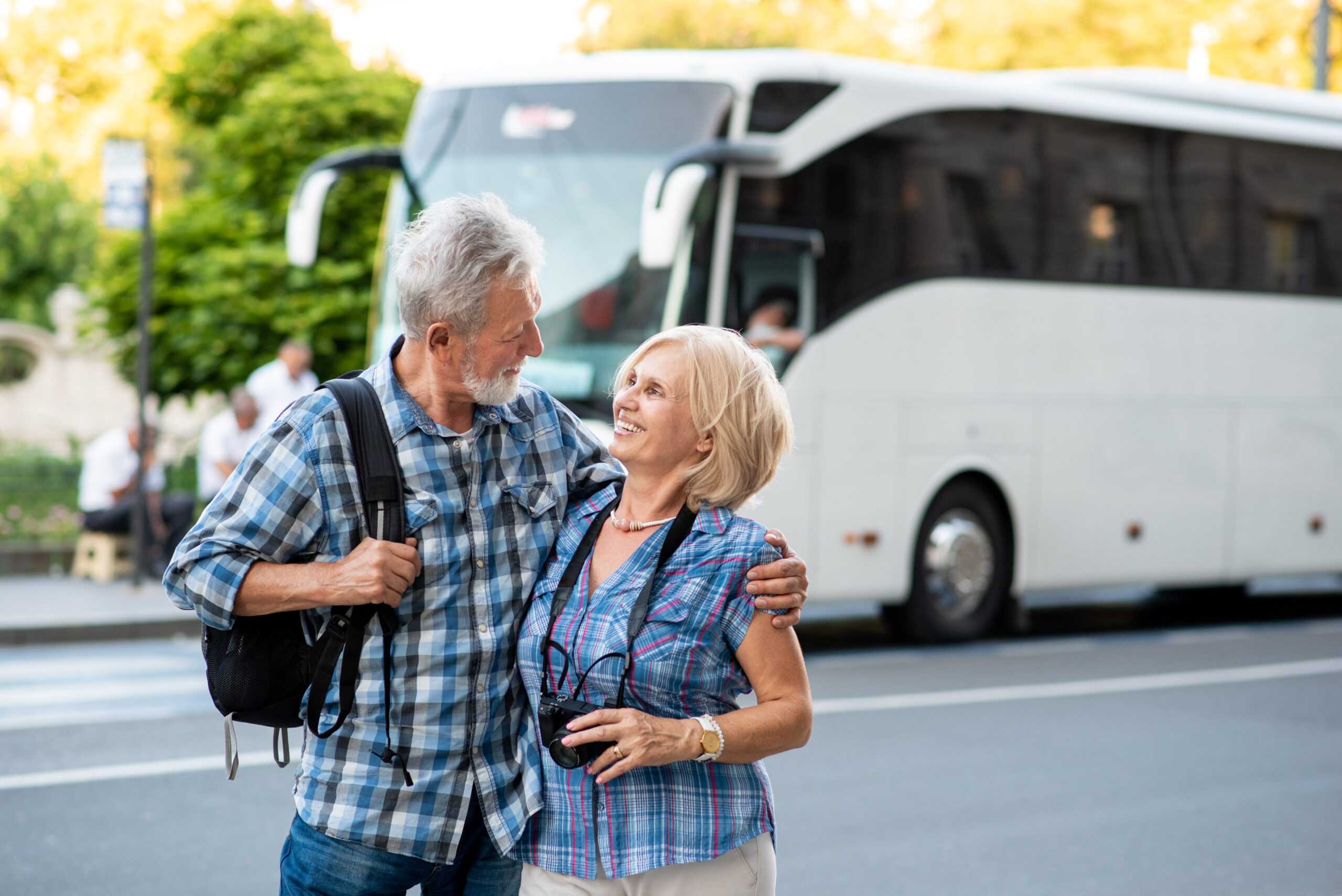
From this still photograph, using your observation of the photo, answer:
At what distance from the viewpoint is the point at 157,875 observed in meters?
5.96

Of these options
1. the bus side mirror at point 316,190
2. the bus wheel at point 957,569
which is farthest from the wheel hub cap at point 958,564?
the bus side mirror at point 316,190

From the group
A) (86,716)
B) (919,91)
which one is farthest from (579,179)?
(86,716)

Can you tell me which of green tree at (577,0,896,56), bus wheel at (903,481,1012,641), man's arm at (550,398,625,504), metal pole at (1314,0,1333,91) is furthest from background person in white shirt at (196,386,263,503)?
green tree at (577,0,896,56)

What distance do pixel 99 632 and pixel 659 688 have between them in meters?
9.65

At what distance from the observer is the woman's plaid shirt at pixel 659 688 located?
9.71 ft

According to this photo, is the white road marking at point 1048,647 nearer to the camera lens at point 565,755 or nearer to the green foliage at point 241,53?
the camera lens at point 565,755

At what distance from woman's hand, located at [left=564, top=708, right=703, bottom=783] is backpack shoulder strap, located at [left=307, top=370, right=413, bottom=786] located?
0.33 m

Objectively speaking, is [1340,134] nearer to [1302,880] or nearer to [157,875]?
[1302,880]

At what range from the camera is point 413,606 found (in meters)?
2.98

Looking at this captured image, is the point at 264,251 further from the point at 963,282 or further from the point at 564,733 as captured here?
the point at 564,733

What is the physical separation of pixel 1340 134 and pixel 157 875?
12556 millimetres

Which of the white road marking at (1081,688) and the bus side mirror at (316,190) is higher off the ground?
the bus side mirror at (316,190)

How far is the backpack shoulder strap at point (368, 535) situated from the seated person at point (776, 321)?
7.87 m

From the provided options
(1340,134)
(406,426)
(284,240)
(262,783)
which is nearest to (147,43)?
(284,240)
